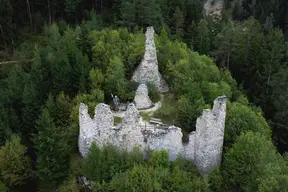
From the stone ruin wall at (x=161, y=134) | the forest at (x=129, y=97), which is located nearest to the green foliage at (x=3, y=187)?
the forest at (x=129, y=97)

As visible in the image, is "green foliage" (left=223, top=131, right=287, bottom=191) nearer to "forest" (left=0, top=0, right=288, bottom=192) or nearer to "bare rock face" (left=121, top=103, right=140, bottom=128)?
"forest" (left=0, top=0, right=288, bottom=192)

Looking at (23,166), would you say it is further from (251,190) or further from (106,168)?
(251,190)

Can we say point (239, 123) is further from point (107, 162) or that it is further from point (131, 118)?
point (107, 162)

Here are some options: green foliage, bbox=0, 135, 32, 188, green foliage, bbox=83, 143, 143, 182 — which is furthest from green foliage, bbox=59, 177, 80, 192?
green foliage, bbox=0, 135, 32, 188

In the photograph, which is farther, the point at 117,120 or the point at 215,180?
the point at 117,120

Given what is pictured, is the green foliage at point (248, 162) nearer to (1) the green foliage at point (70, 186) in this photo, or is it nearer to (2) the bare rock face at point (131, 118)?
(2) the bare rock face at point (131, 118)

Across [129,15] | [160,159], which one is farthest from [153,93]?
[129,15]

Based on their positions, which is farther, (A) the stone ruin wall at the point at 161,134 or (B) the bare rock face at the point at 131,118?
(A) the stone ruin wall at the point at 161,134
